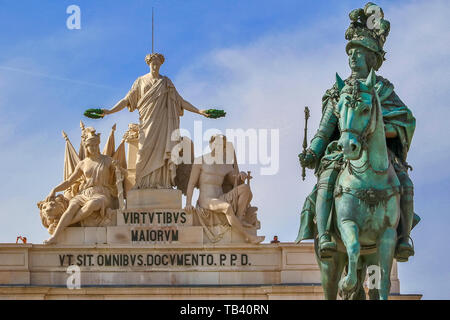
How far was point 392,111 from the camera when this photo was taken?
25203mm

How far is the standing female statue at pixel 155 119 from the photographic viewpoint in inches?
1681

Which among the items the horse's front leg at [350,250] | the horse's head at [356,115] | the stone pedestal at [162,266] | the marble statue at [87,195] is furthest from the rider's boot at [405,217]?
the marble statue at [87,195]

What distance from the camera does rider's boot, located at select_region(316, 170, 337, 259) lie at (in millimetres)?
24422

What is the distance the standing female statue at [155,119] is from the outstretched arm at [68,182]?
4.84ft

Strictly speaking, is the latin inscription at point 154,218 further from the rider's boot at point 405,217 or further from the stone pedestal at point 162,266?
the rider's boot at point 405,217

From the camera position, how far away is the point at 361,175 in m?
24.1

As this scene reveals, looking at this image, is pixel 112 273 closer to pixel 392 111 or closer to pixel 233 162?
pixel 233 162

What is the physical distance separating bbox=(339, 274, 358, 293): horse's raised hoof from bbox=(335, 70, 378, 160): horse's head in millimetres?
1677

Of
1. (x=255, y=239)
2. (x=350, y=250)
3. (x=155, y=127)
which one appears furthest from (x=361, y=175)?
(x=155, y=127)

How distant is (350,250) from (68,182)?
1965 cm
